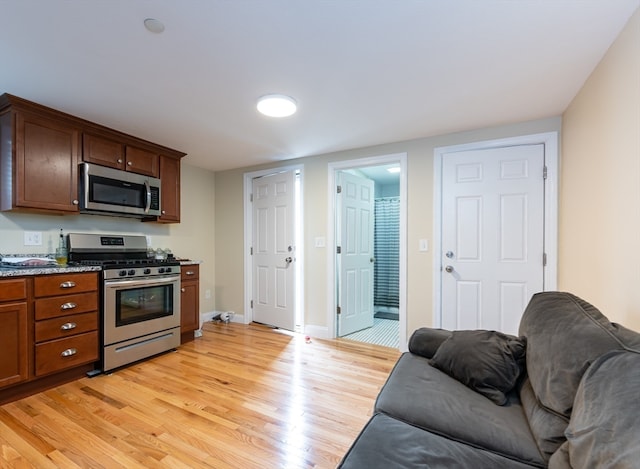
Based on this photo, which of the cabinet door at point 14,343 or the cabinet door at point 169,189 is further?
the cabinet door at point 169,189

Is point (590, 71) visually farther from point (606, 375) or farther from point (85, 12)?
point (85, 12)

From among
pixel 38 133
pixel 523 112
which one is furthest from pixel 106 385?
pixel 523 112

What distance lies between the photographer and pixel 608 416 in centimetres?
79

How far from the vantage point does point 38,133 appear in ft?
8.00

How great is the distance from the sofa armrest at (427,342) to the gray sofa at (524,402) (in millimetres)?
162

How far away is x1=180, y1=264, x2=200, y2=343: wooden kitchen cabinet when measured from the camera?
3.43 meters

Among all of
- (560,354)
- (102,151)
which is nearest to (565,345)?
(560,354)

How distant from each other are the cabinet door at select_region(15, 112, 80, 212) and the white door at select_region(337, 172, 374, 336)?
260 cm

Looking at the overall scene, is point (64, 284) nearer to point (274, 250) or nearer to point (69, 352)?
point (69, 352)

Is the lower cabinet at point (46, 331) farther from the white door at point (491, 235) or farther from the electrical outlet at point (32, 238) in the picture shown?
the white door at point (491, 235)

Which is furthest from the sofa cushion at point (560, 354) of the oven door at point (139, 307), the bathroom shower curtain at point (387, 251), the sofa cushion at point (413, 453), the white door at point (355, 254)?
the bathroom shower curtain at point (387, 251)

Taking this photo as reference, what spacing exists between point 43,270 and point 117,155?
127 centimetres

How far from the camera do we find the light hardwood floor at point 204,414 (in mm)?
1632

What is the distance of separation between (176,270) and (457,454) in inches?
120
